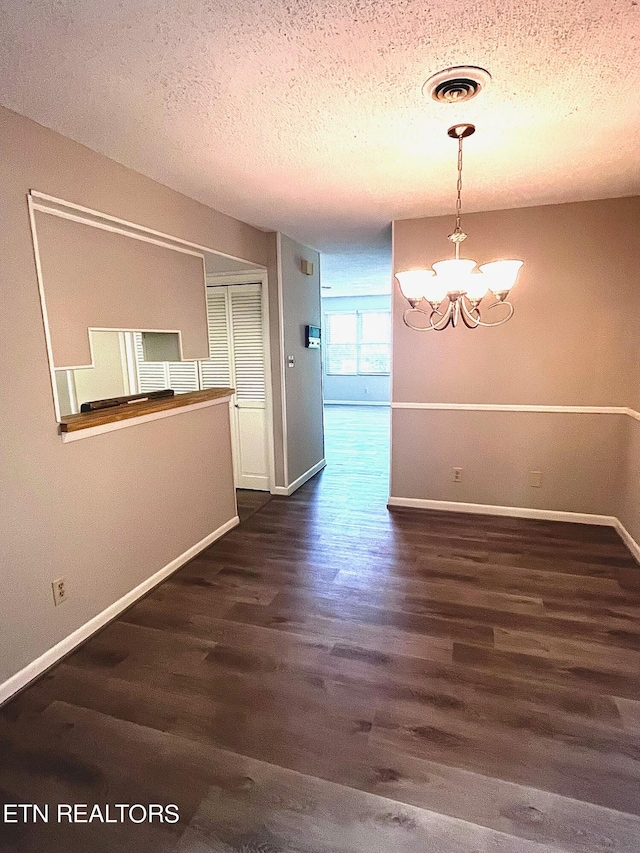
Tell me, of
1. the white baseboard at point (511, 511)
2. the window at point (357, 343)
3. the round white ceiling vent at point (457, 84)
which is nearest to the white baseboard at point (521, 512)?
the white baseboard at point (511, 511)

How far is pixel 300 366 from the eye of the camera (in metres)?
4.69

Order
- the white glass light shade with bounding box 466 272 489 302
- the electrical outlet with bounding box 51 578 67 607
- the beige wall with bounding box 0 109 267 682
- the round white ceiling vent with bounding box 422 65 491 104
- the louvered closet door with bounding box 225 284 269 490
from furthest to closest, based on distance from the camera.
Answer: the louvered closet door with bounding box 225 284 269 490 < the electrical outlet with bounding box 51 578 67 607 < the white glass light shade with bounding box 466 272 489 302 < the beige wall with bounding box 0 109 267 682 < the round white ceiling vent with bounding box 422 65 491 104

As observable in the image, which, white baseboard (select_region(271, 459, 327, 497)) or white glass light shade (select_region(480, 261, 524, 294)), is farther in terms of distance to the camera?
white baseboard (select_region(271, 459, 327, 497))

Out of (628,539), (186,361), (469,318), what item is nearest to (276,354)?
(186,361)

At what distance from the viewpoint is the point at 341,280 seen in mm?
7297

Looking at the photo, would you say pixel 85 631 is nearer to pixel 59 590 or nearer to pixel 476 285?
pixel 59 590

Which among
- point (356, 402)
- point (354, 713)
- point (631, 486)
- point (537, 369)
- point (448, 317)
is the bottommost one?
point (354, 713)

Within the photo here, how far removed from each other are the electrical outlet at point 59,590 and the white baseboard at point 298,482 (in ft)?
8.01

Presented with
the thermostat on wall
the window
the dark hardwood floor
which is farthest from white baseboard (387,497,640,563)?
the window

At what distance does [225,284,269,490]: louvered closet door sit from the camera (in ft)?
14.2

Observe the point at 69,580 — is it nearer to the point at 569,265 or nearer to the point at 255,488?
the point at 255,488

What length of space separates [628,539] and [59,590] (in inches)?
143

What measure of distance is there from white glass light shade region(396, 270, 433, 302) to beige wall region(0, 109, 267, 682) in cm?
157

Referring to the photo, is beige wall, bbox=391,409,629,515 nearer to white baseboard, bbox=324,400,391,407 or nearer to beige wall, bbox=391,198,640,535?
beige wall, bbox=391,198,640,535
